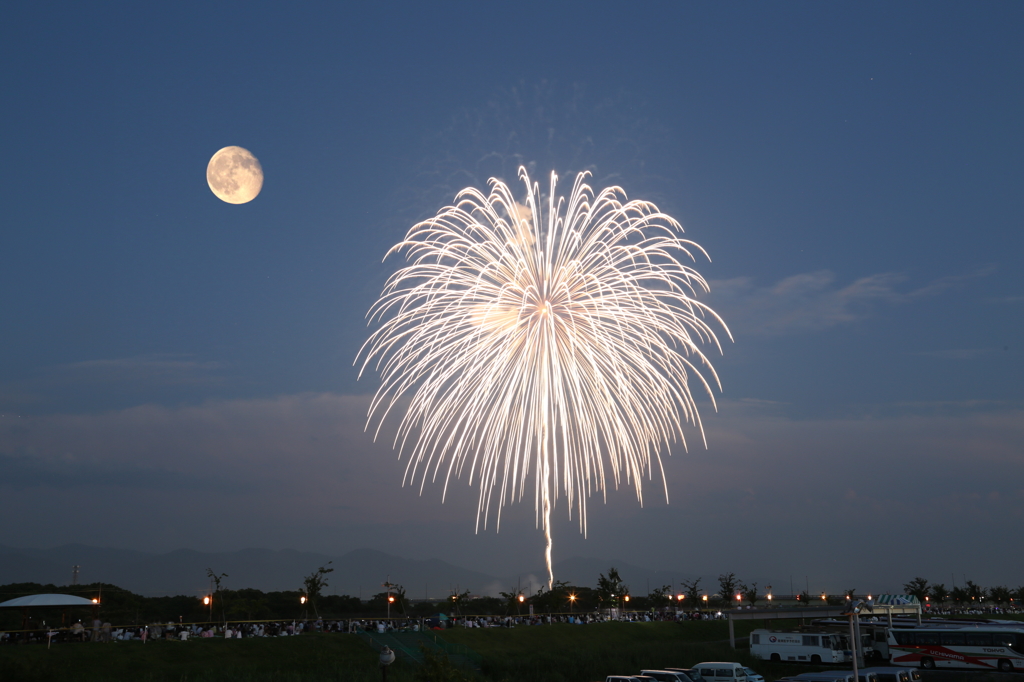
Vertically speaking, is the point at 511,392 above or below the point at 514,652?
above

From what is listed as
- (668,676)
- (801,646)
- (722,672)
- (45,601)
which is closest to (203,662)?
(45,601)

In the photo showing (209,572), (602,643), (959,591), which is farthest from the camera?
(959,591)

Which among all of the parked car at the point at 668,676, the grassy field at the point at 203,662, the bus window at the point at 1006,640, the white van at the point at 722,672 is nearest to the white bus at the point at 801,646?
the bus window at the point at 1006,640

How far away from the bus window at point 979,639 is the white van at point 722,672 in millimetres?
16846

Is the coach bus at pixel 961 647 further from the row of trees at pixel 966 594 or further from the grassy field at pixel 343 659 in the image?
the row of trees at pixel 966 594

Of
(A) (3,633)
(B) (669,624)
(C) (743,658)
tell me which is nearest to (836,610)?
(C) (743,658)

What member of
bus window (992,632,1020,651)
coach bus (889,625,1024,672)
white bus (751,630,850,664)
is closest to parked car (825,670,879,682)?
white bus (751,630,850,664)

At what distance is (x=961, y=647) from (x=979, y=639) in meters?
1.19

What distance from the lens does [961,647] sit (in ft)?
166

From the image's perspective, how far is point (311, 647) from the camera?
49.4 meters

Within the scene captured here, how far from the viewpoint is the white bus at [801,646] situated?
176 ft

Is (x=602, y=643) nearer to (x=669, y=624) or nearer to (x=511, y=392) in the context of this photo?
(x=669, y=624)

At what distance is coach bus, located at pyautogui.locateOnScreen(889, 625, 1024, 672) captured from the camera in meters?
49.3

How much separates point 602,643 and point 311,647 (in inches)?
909
